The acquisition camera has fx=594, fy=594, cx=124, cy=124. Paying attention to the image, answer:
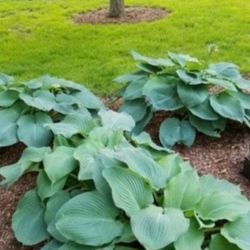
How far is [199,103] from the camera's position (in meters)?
4.07

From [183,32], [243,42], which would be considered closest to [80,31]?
[183,32]

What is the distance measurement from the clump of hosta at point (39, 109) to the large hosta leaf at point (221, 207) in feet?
3.32

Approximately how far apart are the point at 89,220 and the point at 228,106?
169 cm

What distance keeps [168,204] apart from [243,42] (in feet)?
12.8

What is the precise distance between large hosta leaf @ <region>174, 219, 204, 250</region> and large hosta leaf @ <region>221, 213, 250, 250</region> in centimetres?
11

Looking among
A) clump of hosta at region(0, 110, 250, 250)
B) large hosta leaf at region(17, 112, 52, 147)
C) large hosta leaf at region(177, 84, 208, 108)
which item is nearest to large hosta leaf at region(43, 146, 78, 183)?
clump of hosta at region(0, 110, 250, 250)

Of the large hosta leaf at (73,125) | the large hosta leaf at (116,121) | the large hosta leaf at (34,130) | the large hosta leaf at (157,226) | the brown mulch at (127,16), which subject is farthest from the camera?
the brown mulch at (127,16)

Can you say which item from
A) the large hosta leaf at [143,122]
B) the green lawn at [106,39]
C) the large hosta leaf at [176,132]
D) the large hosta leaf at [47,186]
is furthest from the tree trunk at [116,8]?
the large hosta leaf at [47,186]

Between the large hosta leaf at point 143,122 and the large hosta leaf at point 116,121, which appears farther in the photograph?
the large hosta leaf at point 143,122

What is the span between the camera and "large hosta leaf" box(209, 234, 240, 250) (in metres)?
2.72

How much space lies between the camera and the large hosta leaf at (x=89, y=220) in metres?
2.71

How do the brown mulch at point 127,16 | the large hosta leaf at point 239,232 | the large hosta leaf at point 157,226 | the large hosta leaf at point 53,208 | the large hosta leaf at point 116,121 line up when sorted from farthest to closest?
the brown mulch at point 127,16, the large hosta leaf at point 116,121, the large hosta leaf at point 53,208, the large hosta leaf at point 239,232, the large hosta leaf at point 157,226

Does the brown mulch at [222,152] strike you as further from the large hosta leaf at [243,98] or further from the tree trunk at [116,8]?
the tree trunk at [116,8]

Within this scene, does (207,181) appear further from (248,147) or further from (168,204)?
(248,147)
